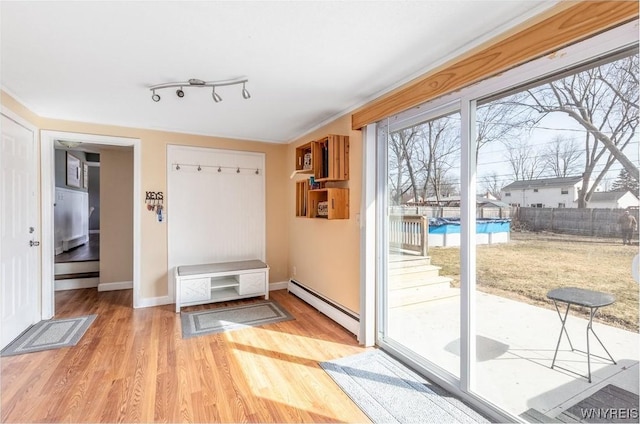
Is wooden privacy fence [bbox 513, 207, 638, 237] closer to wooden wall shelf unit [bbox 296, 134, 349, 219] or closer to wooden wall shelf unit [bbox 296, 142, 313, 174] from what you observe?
wooden wall shelf unit [bbox 296, 134, 349, 219]

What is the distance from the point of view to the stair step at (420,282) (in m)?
2.29

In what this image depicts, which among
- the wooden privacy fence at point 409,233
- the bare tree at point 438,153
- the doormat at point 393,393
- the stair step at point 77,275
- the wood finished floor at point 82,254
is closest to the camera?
the doormat at point 393,393

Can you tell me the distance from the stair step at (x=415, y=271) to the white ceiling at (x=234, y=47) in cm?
149

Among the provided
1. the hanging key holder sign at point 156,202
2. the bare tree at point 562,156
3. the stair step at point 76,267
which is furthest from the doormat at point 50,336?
the bare tree at point 562,156

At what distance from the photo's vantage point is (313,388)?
2.13 meters

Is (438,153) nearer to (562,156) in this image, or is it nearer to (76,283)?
(562,156)

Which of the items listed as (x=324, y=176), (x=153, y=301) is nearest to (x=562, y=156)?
(x=324, y=176)

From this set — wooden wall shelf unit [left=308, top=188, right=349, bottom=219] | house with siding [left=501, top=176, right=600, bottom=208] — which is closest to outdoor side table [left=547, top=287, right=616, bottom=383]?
house with siding [left=501, top=176, right=600, bottom=208]

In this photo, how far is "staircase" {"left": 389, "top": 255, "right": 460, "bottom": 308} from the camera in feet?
7.65

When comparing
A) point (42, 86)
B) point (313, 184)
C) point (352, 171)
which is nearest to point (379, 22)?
point (352, 171)

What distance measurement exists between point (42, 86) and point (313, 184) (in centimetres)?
258

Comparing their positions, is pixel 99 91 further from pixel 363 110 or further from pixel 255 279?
pixel 255 279

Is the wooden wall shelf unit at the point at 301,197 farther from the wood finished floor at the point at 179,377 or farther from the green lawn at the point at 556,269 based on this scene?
the green lawn at the point at 556,269

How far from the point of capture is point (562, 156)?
5.19ft
